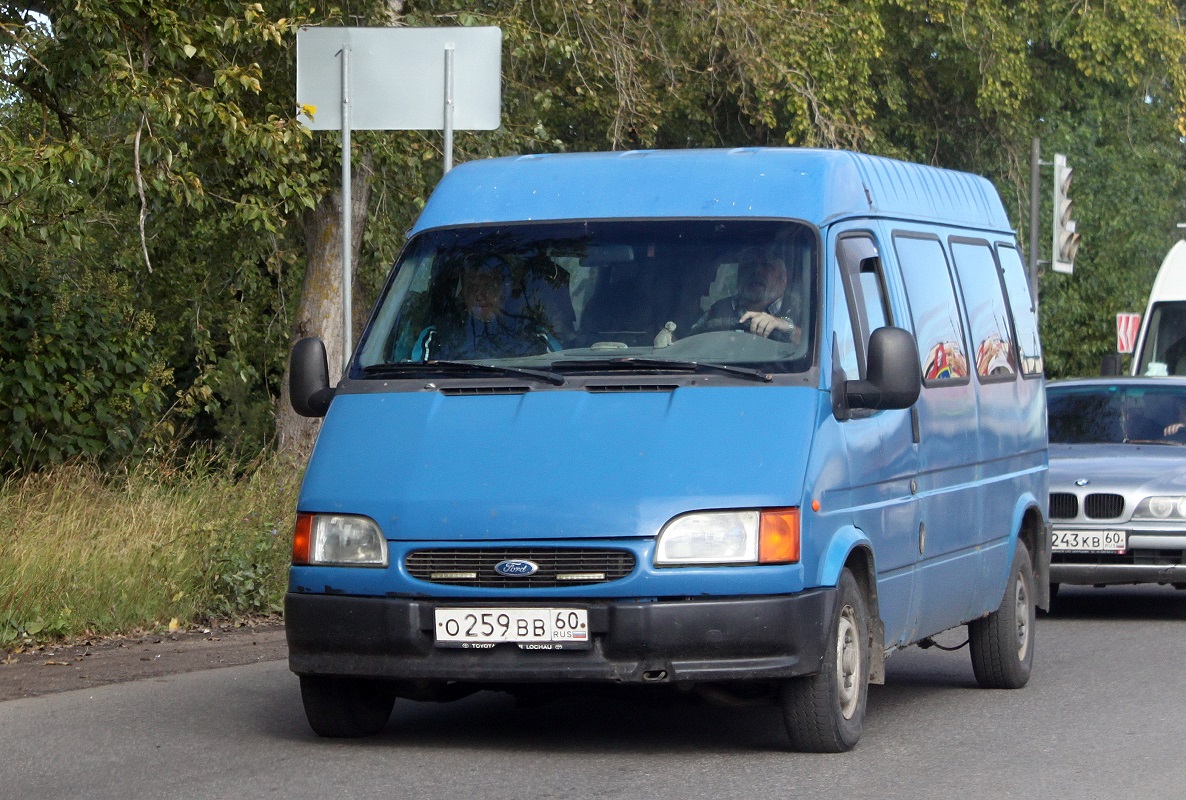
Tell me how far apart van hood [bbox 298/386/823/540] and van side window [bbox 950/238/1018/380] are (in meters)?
2.50

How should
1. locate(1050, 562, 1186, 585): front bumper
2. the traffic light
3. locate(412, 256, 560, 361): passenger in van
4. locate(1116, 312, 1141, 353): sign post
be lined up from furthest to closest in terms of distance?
locate(1116, 312, 1141, 353): sign post
the traffic light
locate(1050, 562, 1186, 585): front bumper
locate(412, 256, 560, 361): passenger in van

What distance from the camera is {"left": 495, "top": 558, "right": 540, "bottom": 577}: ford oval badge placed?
280 inches

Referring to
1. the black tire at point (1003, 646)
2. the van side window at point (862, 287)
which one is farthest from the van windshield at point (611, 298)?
the black tire at point (1003, 646)

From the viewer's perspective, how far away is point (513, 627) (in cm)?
712

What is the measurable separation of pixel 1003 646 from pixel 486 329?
332cm

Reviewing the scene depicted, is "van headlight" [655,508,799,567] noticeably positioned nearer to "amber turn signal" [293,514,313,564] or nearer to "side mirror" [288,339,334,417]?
"amber turn signal" [293,514,313,564]

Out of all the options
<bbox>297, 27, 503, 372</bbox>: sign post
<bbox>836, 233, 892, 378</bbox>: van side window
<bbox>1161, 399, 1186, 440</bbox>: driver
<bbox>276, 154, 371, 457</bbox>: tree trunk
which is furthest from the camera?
<bbox>276, 154, 371, 457</bbox>: tree trunk

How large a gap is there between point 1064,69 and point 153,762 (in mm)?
26545

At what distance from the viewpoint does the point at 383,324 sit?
27.0 ft

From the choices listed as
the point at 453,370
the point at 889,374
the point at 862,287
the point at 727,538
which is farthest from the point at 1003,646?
the point at 453,370

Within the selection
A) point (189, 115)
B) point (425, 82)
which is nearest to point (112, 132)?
point (189, 115)

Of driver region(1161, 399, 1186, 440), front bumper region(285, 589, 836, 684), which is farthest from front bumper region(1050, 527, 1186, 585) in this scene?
front bumper region(285, 589, 836, 684)

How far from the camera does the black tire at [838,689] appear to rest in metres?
7.33

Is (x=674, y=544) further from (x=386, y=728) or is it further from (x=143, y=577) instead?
(x=143, y=577)
